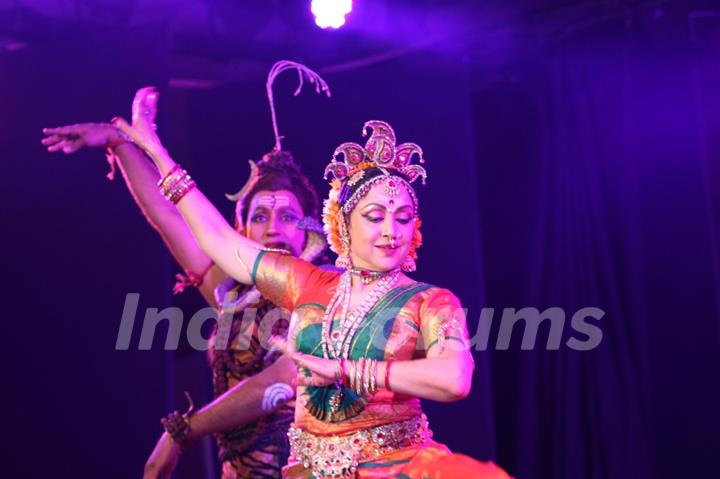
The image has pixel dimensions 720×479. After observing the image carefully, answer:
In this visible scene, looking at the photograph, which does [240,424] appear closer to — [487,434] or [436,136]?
[487,434]

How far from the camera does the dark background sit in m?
3.97

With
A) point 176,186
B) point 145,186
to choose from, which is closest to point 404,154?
point 176,186

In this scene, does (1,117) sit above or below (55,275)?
above

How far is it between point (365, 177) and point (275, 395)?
110 cm

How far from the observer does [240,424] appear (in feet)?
11.6

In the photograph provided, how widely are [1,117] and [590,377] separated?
10.2 feet

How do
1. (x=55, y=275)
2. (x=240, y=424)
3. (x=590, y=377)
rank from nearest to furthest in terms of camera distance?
(x=240, y=424) → (x=590, y=377) → (x=55, y=275)

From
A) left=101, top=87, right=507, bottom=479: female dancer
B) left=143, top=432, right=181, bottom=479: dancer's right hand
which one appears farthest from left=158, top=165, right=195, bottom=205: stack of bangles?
left=143, top=432, right=181, bottom=479: dancer's right hand

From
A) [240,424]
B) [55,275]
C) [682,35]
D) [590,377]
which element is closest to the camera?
[240,424]

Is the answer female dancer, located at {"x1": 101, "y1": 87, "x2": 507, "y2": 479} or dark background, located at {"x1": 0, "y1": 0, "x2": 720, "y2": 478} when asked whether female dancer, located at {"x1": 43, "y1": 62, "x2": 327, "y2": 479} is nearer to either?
female dancer, located at {"x1": 101, "y1": 87, "x2": 507, "y2": 479}

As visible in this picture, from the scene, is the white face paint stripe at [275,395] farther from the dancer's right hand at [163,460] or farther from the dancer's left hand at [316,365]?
the dancer's left hand at [316,365]

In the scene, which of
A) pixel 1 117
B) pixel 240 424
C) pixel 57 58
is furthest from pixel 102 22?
pixel 240 424

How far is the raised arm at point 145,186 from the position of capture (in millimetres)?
3455

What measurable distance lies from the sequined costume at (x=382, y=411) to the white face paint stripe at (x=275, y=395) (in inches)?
29.5
